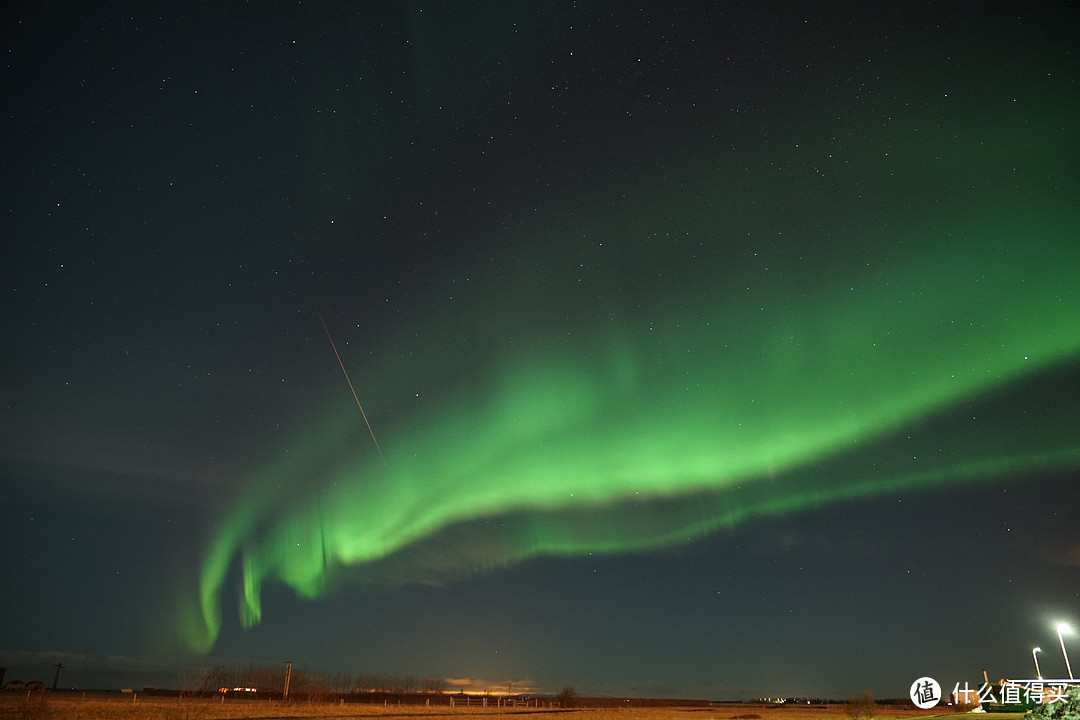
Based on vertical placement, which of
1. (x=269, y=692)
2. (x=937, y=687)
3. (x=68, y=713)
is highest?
(x=68, y=713)

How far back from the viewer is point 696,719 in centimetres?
7506

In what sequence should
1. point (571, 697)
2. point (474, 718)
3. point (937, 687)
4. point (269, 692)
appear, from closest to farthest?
point (937, 687)
point (474, 718)
point (269, 692)
point (571, 697)

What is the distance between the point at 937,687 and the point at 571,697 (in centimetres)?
12778

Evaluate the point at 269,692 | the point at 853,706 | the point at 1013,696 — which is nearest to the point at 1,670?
the point at 269,692

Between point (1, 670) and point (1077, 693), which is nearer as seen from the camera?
point (1077, 693)

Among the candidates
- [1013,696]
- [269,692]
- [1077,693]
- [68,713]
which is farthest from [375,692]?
[1077,693]

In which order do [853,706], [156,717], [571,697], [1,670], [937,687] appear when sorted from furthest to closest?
[571,697]
[1,670]
[853,706]
[156,717]
[937,687]

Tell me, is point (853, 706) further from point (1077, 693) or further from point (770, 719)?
point (1077, 693)

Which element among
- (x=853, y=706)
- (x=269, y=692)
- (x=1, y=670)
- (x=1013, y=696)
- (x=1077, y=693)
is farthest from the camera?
(x=269, y=692)

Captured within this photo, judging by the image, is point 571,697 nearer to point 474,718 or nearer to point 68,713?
point 474,718

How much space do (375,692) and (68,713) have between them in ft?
413

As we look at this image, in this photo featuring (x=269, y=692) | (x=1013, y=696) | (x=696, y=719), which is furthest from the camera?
(x=269, y=692)

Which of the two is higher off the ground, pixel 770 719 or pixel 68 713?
pixel 68 713

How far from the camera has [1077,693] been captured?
24.4 metres
